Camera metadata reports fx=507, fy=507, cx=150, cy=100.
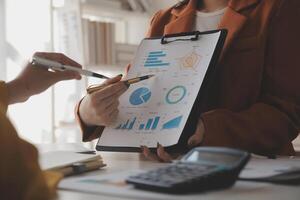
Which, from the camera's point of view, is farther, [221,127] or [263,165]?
[221,127]

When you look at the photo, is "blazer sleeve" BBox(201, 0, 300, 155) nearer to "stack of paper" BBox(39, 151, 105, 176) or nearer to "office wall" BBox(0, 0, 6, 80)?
"stack of paper" BBox(39, 151, 105, 176)

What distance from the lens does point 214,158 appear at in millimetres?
660

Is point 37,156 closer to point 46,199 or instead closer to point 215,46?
point 46,199

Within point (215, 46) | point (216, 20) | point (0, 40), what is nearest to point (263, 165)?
point (215, 46)

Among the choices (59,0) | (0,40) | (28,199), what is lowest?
(0,40)

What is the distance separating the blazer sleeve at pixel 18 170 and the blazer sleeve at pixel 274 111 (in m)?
0.60

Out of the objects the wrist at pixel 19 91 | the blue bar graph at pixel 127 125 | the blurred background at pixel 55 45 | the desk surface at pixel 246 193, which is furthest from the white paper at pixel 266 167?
the blurred background at pixel 55 45

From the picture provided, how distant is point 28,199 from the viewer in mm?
421

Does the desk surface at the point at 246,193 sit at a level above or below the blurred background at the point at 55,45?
above

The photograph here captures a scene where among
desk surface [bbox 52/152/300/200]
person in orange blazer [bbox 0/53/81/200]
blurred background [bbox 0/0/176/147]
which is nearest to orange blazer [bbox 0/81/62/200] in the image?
person in orange blazer [bbox 0/53/81/200]

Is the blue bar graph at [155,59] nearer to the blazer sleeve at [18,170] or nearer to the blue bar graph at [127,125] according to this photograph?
the blue bar graph at [127,125]

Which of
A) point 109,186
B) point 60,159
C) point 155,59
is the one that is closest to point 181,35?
point 155,59

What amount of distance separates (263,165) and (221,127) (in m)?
0.18

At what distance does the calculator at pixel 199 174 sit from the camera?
60 centimetres
